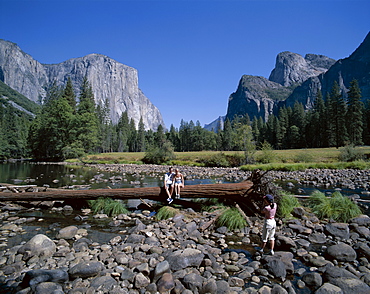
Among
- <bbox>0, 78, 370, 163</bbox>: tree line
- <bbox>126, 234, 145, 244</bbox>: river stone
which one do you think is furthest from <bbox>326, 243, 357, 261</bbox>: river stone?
<bbox>0, 78, 370, 163</bbox>: tree line

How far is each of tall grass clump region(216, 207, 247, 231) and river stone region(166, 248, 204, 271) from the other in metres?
2.72

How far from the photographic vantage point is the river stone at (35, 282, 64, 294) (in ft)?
13.4

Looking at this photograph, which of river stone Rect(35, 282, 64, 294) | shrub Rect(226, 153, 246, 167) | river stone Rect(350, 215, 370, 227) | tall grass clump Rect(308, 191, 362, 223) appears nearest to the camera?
river stone Rect(35, 282, 64, 294)

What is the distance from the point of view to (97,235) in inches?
293

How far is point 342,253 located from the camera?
5.66 metres

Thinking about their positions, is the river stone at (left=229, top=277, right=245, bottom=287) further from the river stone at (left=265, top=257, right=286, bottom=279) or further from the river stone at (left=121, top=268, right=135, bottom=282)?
the river stone at (left=121, top=268, right=135, bottom=282)

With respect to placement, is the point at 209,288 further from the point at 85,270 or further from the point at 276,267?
the point at 85,270

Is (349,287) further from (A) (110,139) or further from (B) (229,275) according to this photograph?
(A) (110,139)

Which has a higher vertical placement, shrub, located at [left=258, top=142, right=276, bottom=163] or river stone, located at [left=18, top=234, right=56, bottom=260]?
shrub, located at [left=258, top=142, right=276, bottom=163]

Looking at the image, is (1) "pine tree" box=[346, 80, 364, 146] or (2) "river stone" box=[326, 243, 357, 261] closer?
(2) "river stone" box=[326, 243, 357, 261]

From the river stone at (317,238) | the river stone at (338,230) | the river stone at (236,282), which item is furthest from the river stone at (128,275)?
the river stone at (338,230)

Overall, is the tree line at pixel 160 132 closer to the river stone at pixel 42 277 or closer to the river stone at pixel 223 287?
the river stone at pixel 223 287

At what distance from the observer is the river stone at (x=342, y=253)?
560 centimetres

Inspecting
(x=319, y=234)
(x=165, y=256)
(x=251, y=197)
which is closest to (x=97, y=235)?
(x=165, y=256)
